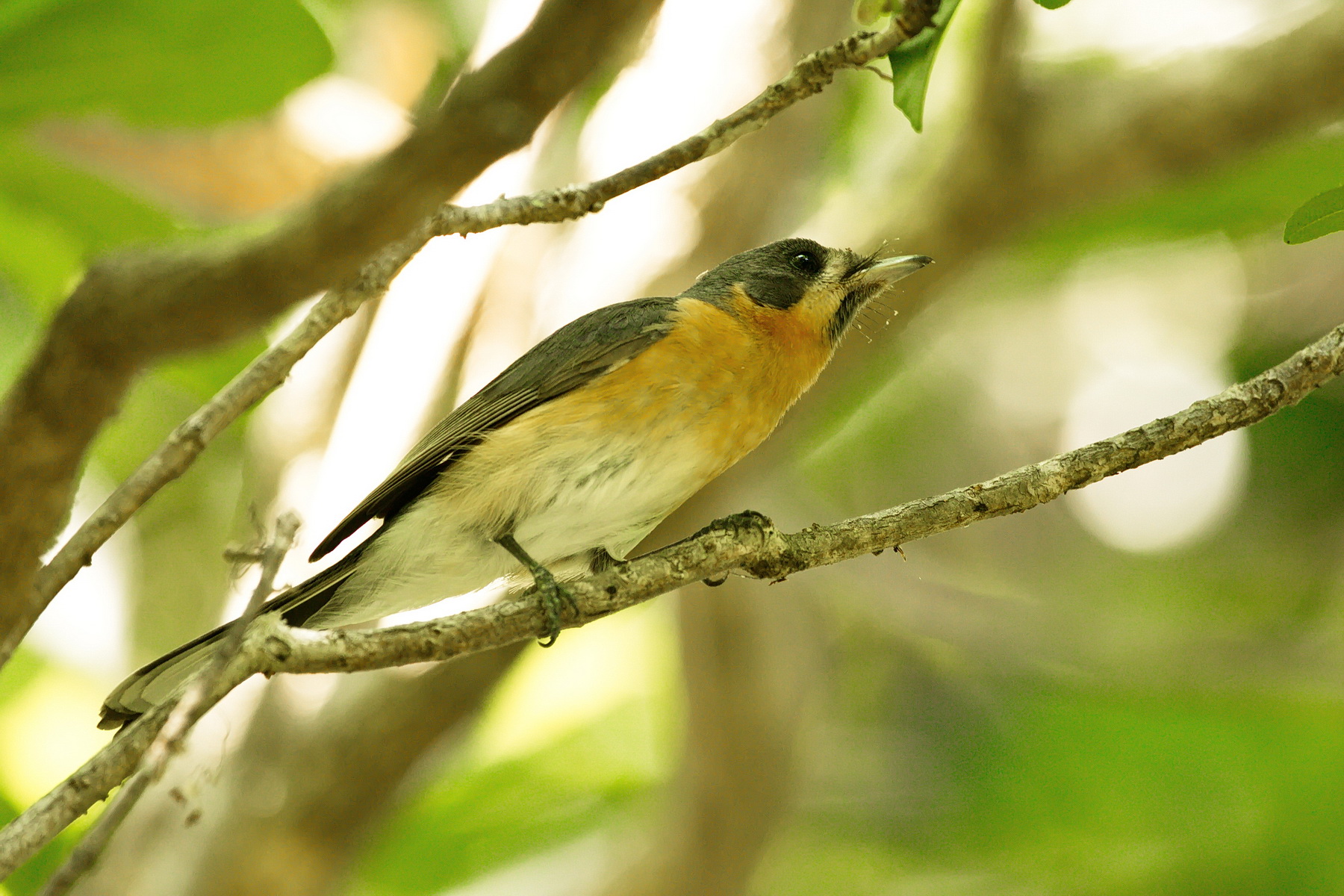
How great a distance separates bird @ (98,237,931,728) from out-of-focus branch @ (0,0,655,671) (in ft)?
4.08

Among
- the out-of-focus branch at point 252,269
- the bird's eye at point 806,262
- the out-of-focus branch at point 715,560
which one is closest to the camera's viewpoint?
the out-of-focus branch at point 252,269

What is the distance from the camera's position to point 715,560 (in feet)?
8.06

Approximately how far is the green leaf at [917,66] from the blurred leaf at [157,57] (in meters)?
1.61

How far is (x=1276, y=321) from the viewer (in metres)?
6.58

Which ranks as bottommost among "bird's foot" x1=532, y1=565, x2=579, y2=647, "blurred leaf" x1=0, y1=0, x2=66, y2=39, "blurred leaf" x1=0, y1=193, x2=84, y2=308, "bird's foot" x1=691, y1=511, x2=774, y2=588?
"bird's foot" x1=532, y1=565, x2=579, y2=647

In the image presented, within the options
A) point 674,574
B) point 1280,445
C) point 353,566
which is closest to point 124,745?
point 674,574

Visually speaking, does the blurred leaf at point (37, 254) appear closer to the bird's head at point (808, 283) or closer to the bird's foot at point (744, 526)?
the bird's head at point (808, 283)

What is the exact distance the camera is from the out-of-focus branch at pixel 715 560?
1.81 metres

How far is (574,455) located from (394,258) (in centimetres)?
116

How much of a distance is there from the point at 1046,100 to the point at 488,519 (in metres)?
2.89

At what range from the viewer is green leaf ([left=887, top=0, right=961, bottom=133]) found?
1980 millimetres

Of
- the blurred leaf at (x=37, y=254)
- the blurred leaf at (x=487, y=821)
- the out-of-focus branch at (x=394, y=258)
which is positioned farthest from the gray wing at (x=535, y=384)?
the blurred leaf at (x=487, y=821)

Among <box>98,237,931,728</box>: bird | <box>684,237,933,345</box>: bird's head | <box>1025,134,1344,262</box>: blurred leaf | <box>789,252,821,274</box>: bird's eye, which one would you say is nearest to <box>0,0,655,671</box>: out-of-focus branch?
<box>98,237,931,728</box>: bird

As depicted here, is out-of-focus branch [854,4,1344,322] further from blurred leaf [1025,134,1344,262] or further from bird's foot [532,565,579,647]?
bird's foot [532,565,579,647]
